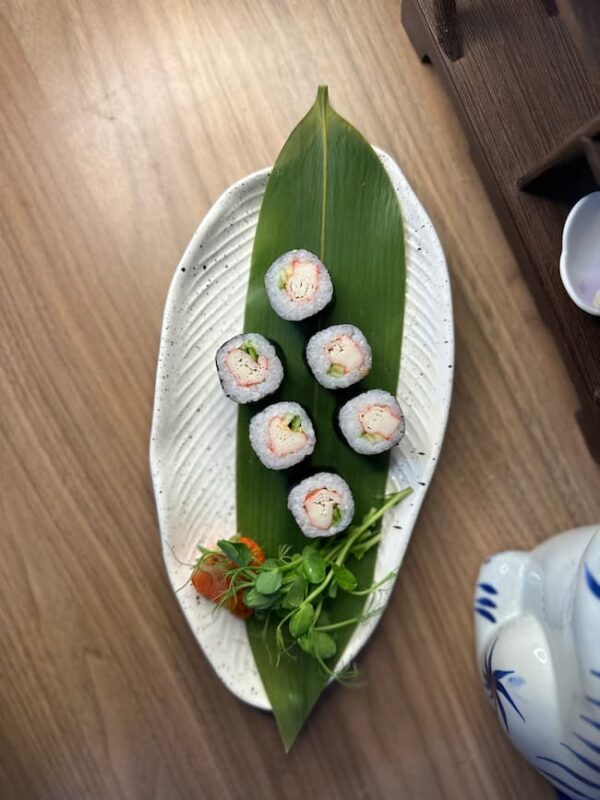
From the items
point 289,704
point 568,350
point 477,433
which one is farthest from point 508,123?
point 289,704

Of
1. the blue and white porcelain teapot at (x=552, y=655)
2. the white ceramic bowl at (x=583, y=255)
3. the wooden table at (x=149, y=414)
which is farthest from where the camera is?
the wooden table at (x=149, y=414)

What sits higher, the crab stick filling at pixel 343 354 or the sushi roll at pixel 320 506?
the crab stick filling at pixel 343 354

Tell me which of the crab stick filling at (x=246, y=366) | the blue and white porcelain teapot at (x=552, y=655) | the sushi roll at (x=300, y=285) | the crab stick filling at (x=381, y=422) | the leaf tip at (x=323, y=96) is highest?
the leaf tip at (x=323, y=96)

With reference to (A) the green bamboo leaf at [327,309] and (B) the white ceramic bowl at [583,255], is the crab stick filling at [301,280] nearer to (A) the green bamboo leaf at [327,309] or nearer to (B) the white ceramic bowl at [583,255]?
(A) the green bamboo leaf at [327,309]

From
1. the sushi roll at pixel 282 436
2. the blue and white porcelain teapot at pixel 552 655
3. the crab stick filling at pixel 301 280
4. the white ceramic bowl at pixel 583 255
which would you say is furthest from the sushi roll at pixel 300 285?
the blue and white porcelain teapot at pixel 552 655

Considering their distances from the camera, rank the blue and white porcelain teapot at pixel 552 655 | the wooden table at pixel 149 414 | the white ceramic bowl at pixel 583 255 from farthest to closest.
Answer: the wooden table at pixel 149 414, the white ceramic bowl at pixel 583 255, the blue and white porcelain teapot at pixel 552 655

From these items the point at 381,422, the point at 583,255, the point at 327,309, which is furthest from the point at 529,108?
the point at 381,422

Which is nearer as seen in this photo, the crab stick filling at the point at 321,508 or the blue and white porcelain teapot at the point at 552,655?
the blue and white porcelain teapot at the point at 552,655

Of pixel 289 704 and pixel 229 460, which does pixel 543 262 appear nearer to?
pixel 229 460
